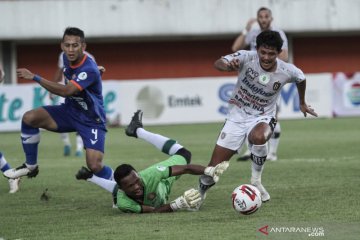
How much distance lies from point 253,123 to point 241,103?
30 cm

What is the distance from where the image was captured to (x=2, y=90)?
23594mm

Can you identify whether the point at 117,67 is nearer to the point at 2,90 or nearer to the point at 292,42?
the point at 292,42

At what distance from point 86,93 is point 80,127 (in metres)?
0.46

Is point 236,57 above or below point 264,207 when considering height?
above

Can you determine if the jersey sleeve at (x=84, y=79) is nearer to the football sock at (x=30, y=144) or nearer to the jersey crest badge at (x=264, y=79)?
the football sock at (x=30, y=144)

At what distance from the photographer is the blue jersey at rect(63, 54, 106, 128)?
973cm

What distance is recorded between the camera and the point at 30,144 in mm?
10484

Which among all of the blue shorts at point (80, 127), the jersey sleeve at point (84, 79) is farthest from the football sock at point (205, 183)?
the jersey sleeve at point (84, 79)

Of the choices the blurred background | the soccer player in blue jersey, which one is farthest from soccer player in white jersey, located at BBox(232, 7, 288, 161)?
the blurred background

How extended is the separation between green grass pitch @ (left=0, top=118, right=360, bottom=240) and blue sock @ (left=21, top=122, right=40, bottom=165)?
0.52 m

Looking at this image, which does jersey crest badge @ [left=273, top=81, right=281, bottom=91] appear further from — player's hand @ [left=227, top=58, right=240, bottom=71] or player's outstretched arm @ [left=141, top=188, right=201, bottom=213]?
player's outstretched arm @ [left=141, top=188, right=201, bottom=213]

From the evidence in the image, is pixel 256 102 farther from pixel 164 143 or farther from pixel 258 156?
pixel 164 143

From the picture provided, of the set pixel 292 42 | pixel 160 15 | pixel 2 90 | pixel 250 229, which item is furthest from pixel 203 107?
pixel 250 229

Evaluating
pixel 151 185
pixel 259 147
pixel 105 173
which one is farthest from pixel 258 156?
pixel 105 173
